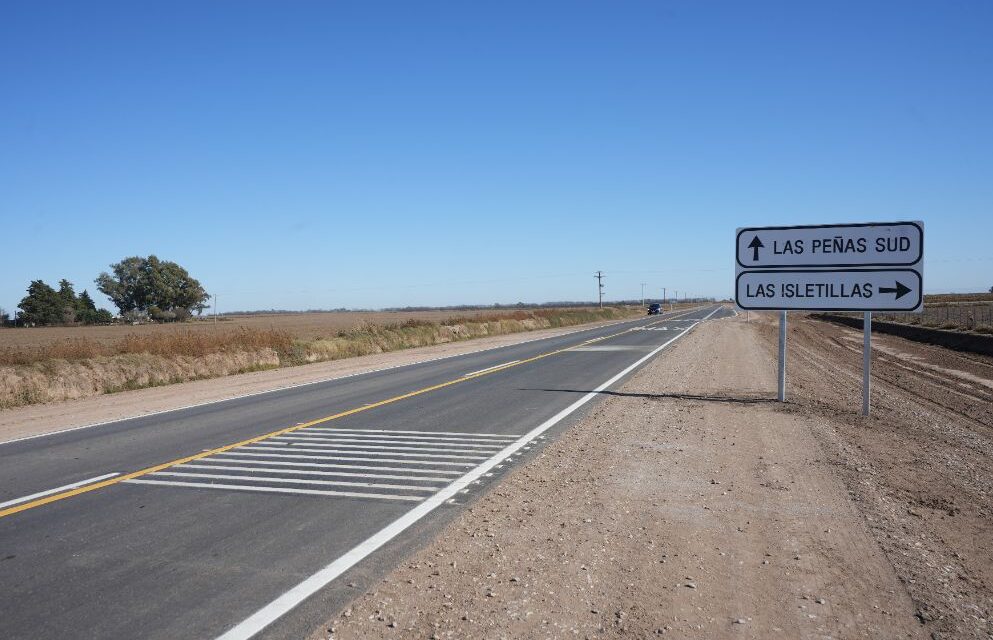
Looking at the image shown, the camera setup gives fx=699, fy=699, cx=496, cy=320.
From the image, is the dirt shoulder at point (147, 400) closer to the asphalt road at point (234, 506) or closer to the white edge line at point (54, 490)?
the asphalt road at point (234, 506)

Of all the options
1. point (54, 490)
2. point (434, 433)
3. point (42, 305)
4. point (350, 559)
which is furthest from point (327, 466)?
point (42, 305)

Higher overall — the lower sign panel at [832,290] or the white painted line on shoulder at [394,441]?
the lower sign panel at [832,290]

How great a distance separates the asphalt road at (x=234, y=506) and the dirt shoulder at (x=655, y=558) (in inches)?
19.4

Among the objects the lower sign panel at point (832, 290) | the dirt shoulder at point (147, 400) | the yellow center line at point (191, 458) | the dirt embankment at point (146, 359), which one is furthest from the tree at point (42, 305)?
the lower sign panel at point (832, 290)

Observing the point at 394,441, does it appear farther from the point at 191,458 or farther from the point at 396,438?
the point at 191,458

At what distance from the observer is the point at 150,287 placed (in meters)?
104

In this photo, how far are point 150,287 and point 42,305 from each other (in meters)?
17.6

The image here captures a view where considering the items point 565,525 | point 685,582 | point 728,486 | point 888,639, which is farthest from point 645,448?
Result: point 888,639

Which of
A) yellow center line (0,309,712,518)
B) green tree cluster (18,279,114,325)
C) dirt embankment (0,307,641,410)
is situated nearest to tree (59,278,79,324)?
green tree cluster (18,279,114,325)

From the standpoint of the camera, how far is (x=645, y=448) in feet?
30.1

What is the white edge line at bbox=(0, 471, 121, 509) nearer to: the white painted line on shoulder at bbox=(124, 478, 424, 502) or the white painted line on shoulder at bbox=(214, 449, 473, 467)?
the white painted line on shoulder at bbox=(124, 478, 424, 502)

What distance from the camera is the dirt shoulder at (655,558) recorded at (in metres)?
4.07

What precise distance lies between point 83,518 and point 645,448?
6.35 meters

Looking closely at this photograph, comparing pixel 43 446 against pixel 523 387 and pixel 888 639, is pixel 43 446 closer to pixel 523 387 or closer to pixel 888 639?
pixel 523 387
